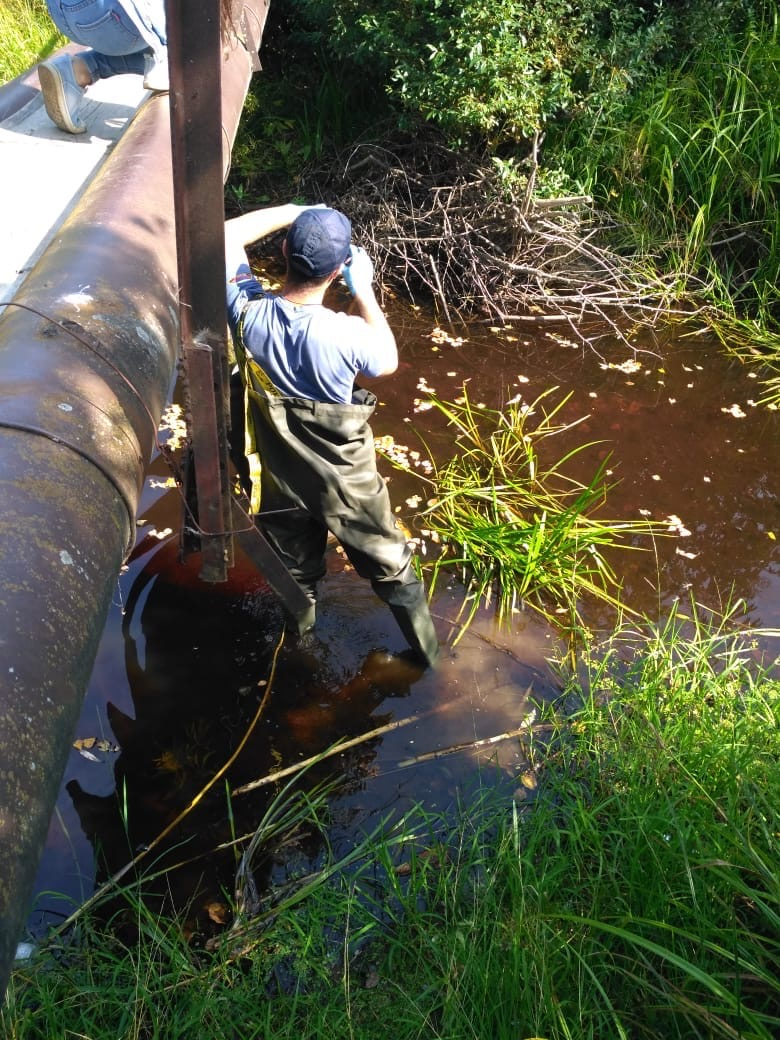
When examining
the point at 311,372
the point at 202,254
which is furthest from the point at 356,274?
the point at 202,254

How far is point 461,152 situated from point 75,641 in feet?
19.3

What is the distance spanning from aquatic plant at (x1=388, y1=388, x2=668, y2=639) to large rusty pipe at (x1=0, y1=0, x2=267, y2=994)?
2.20 meters

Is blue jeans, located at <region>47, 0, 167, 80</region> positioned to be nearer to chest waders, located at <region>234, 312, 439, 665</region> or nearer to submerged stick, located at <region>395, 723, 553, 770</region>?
chest waders, located at <region>234, 312, 439, 665</region>

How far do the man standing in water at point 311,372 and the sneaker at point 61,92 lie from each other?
216 cm

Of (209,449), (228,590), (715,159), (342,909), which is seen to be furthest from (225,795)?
(715,159)

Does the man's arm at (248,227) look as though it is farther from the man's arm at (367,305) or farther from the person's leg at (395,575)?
the person's leg at (395,575)

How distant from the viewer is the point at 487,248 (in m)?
6.52

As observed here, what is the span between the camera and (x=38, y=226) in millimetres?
3789

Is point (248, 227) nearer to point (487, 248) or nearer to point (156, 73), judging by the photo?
point (156, 73)

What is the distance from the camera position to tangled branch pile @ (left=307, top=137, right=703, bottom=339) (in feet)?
20.9

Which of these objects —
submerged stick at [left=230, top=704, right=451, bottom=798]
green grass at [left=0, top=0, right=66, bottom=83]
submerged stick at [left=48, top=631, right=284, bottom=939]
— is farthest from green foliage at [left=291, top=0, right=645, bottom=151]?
submerged stick at [left=230, top=704, right=451, bottom=798]

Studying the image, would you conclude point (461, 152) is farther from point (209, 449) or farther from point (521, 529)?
point (209, 449)

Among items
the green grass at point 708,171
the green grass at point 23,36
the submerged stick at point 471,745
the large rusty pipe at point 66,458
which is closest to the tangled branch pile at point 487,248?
the green grass at point 708,171

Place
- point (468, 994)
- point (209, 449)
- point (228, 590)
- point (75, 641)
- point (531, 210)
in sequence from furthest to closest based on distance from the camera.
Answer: point (531, 210), point (228, 590), point (209, 449), point (468, 994), point (75, 641)
